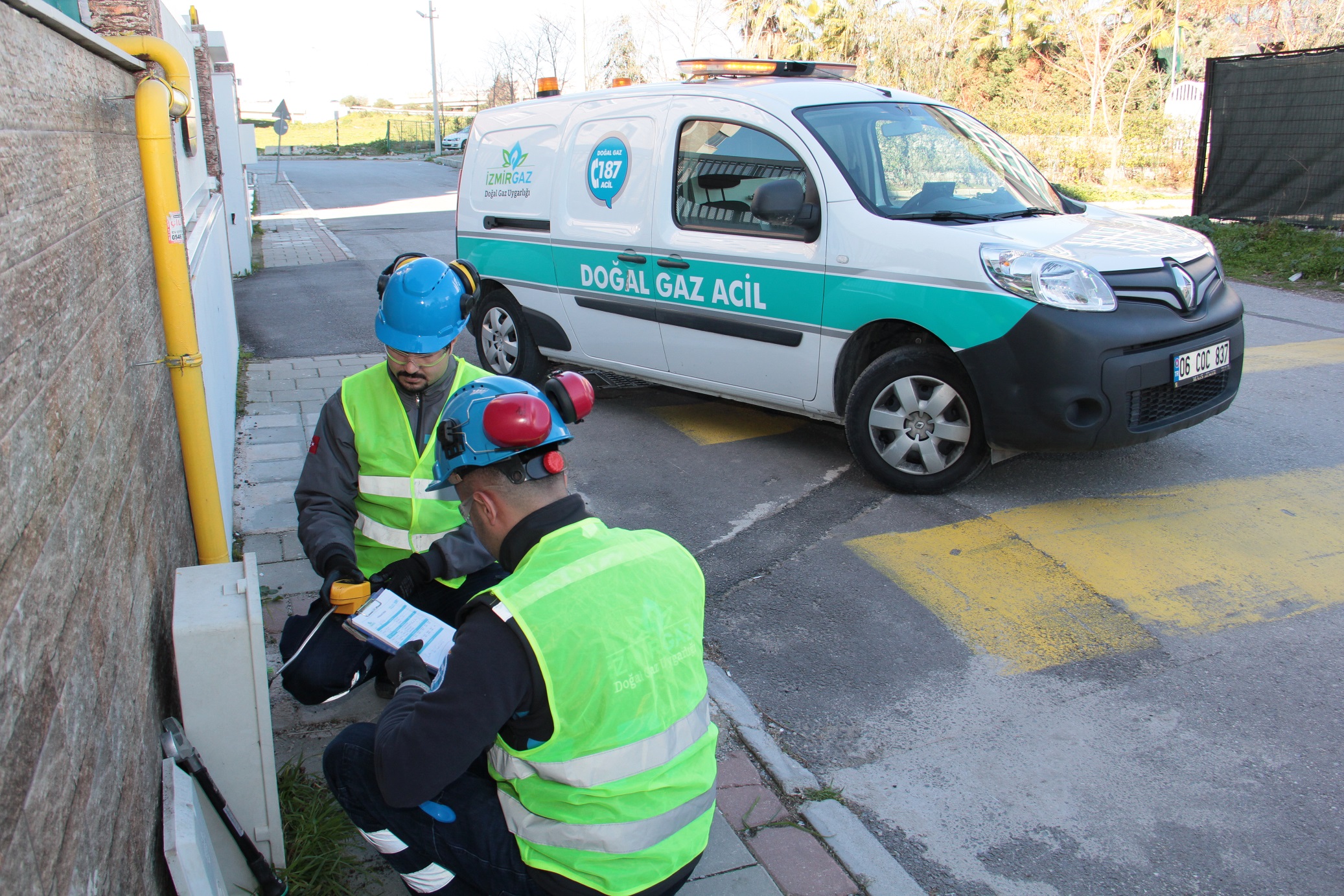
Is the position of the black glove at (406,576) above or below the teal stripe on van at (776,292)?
below

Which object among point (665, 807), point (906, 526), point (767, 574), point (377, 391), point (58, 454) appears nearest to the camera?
point (58, 454)

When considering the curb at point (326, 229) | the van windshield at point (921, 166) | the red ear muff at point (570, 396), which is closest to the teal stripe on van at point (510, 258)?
the van windshield at point (921, 166)

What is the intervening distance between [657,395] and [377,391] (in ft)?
14.2

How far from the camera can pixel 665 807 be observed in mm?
1977

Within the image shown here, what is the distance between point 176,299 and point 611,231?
11.3 feet

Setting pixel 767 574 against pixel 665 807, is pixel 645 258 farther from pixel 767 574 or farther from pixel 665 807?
pixel 665 807

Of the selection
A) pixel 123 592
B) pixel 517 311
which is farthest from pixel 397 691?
pixel 517 311

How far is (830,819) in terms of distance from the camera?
2885 millimetres

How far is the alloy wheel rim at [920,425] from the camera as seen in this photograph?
498 cm

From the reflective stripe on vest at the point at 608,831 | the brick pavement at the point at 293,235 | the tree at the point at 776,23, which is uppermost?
the tree at the point at 776,23

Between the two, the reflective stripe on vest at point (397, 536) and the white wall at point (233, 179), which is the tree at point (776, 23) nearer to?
the white wall at point (233, 179)

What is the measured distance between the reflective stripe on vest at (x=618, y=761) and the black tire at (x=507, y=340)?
5253mm

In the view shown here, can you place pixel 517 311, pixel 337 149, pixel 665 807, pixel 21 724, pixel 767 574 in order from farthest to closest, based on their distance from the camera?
1. pixel 337 149
2. pixel 517 311
3. pixel 767 574
4. pixel 665 807
5. pixel 21 724

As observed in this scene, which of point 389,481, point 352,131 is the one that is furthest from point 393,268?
point 352,131
